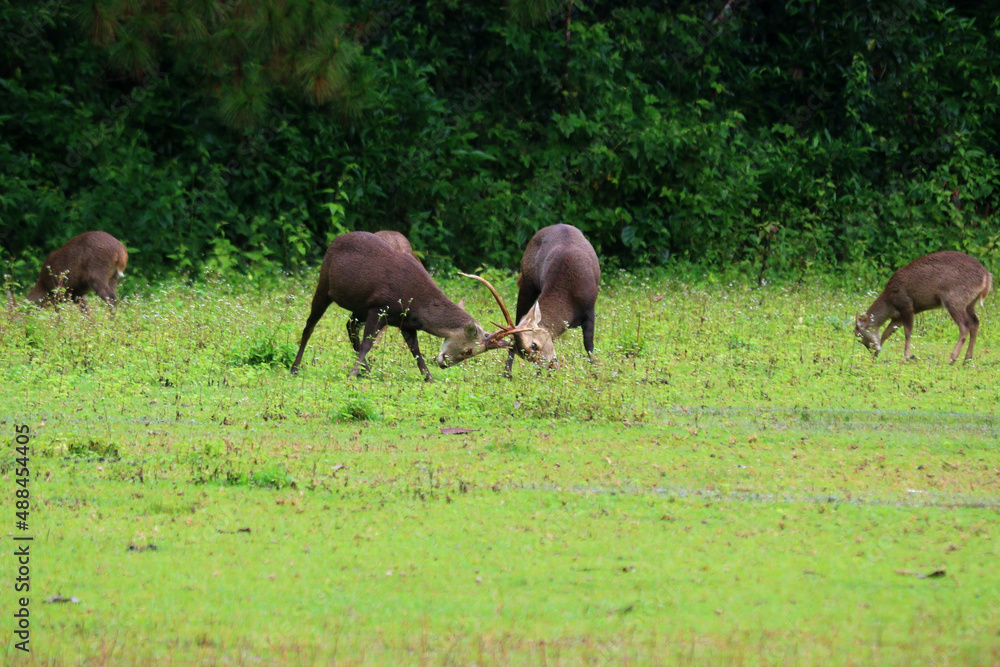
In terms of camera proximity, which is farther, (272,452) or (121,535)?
(272,452)

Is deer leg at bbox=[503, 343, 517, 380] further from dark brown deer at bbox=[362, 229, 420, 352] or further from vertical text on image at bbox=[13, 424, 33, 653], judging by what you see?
vertical text on image at bbox=[13, 424, 33, 653]

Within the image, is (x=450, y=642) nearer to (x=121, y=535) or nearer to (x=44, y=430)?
(x=121, y=535)

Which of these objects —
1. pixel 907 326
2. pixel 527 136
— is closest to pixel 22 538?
pixel 907 326

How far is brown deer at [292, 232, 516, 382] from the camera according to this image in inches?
412

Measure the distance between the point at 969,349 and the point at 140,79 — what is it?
12.8 meters

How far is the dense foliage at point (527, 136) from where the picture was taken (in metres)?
17.7

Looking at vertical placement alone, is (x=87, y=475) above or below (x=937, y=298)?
below

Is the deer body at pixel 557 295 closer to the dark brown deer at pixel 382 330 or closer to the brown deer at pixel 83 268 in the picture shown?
the dark brown deer at pixel 382 330

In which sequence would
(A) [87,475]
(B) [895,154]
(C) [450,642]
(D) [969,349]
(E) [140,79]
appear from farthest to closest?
(B) [895,154] → (E) [140,79] → (D) [969,349] → (A) [87,475] → (C) [450,642]

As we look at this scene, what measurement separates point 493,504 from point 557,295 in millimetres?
5104

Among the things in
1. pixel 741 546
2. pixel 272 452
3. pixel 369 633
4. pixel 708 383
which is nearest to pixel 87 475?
pixel 272 452

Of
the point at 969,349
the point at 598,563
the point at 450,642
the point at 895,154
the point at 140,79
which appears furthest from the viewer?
the point at 895,154

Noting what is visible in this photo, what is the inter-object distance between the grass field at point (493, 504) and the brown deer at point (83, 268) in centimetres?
303

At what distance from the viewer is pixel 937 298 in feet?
43.2
